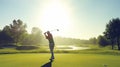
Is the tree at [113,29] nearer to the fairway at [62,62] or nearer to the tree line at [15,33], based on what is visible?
A: the tree line at [15,33]

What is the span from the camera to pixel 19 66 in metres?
10.6

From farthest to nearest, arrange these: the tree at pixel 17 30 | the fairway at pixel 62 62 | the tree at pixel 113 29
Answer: the tree at pixel 17 30 → the tree at pixel 113 29 → the fairway at pixel 62 62

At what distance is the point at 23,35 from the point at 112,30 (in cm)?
3609

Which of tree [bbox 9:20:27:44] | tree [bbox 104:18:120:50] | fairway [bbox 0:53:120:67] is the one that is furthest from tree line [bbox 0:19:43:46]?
fairway [bbox 0:53:120:67]

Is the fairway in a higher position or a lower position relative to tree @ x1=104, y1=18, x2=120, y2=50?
lower

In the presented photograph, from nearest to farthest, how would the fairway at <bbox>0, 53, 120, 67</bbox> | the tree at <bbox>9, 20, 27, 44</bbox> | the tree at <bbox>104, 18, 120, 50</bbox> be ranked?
the fairway at <bbox>0, 53, 120, 67</bbox>
the tree at <bbox>104, 18, 120, 50</bbox>
the tree at <bbox>9, 20, 27, 44</bbox>

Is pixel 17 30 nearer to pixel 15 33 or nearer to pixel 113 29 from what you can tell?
pixel 15 33

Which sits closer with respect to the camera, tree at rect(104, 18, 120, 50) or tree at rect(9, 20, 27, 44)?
tree at rect(104, 18, 120, 50)

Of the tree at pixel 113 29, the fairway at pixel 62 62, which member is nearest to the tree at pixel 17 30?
the tree at pixel 113 29

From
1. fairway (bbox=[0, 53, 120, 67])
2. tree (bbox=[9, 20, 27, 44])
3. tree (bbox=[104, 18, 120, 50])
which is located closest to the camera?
fairway (bbox=[0, 53, 120, 67])

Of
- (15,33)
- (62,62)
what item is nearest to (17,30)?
(15,33)

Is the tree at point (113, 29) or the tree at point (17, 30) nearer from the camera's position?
the tree at point (113, 29)

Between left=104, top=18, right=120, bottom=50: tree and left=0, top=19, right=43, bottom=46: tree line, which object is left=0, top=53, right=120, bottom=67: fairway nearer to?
left=104, top=18, right=120, bottom=50: tree

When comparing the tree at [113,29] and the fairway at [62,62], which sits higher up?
the tree at [113,29]
